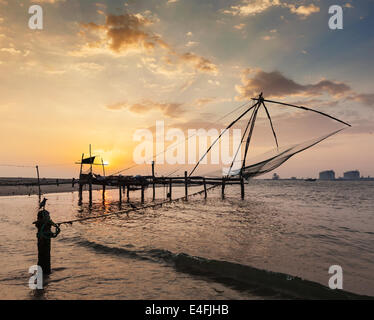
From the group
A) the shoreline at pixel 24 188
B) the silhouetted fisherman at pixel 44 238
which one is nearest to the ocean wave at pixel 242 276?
the silhouetted fisherman at pixel 44 238

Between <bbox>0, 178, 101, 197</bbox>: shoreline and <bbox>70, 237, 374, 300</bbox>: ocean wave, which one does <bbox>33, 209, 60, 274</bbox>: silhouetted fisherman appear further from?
<bbox>0, 178, 101, 197</bbox>: shoreline

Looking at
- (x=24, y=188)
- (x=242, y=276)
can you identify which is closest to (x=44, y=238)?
(x=242, y=276)

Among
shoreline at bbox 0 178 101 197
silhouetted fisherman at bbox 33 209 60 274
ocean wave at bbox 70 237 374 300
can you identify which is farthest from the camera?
shoreline at bbox 0 178 101 197

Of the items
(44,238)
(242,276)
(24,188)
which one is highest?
(44,238)

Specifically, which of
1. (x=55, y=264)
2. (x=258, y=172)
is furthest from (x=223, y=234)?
(x=55, y=264)

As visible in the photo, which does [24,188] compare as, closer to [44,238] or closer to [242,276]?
[44,238]

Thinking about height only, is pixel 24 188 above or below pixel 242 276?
below

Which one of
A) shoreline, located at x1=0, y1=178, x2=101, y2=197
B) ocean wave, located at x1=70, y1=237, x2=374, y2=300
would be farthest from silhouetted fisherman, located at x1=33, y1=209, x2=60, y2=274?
shoreline, located at x1=0, y1=178, x2=101, y2=197

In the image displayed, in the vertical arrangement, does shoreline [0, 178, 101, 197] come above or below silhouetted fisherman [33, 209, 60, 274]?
below

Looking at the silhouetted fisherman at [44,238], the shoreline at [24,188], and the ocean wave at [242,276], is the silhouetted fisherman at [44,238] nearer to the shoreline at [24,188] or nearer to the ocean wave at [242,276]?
the ocean wave at [242,276]

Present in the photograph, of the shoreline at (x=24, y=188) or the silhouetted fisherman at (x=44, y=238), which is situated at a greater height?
the silhouetted fisherman at (x=44, y=238)
